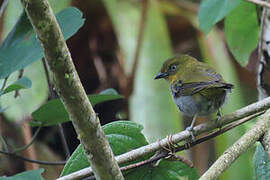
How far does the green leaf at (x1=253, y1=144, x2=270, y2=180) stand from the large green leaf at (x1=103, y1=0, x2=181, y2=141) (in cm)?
177

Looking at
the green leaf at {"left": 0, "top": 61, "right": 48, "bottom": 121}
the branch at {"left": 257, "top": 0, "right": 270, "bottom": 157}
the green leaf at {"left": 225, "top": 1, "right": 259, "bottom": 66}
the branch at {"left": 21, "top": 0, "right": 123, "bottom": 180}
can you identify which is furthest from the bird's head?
the branch at {"left": 21, "top": 0, "right": 123, "bottom": 180}

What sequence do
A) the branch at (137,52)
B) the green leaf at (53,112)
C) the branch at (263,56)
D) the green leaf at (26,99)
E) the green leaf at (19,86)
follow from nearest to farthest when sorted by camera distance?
the green leaf at (19,86) < the green leaf at (53,112) < the branch at (263,56) < the green leaf at (26,99) < the branch at (137,52)

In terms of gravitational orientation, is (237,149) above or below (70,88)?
below

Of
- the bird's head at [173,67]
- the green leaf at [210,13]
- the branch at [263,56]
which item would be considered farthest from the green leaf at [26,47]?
the bird's head at [173,67]

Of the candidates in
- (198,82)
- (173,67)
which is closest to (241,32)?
(198,82)

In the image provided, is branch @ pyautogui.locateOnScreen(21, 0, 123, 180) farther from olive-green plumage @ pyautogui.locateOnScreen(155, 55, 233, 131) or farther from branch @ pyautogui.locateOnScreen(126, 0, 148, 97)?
branch @ pyautogui.locateOnScreen(126, 0, 148, 97)

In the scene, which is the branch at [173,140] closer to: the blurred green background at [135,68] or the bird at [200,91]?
the bird at [200,91]

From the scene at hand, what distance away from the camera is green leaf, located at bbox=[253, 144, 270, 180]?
5.00 feet

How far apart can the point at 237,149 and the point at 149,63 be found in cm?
245

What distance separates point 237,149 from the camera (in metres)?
1.40

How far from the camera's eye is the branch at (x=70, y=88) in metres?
1.01

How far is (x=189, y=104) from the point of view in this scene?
232 centimetres

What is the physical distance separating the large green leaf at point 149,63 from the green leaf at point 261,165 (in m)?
1.77

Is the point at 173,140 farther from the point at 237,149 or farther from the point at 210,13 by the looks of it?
the point at 210,13
